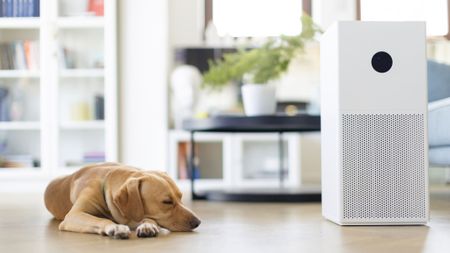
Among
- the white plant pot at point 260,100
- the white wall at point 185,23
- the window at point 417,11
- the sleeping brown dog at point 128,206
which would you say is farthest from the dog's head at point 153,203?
the window at point 417,11

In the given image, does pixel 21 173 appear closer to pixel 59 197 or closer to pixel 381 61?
pixel 59 197

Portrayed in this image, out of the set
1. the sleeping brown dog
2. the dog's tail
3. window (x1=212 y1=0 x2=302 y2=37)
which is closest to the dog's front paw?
the sleeping brown dog

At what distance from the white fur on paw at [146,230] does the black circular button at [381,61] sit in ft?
2.98

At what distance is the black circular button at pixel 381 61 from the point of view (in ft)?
7.71

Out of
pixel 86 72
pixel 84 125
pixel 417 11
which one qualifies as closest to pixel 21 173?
pixel 84 125

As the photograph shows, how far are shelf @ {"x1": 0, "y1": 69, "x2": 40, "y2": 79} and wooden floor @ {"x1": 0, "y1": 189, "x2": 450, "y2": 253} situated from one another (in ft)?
8.53

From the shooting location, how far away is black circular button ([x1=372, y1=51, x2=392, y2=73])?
235 centimetres

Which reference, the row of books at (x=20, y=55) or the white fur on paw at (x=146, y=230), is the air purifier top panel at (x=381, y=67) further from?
the row of books at (x=20, y=55)

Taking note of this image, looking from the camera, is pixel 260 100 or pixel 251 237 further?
pixel 260 100

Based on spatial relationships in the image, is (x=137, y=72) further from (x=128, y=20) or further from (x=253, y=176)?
(x=253, y=176)

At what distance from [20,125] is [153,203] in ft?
11.2

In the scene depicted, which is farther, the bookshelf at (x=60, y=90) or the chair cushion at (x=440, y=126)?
the bookshelf at (x=60, y=90)

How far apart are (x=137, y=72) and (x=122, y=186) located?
338 centimetres

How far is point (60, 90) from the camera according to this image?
535cm
